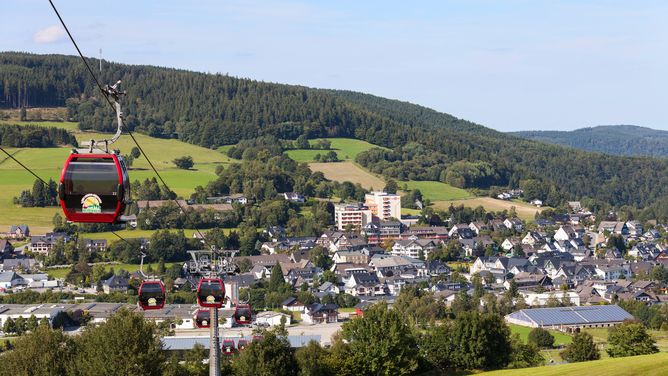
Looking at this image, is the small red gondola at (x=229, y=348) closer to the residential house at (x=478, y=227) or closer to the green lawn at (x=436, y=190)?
the residential house at (x=478, y=227)

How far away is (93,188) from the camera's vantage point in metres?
14.8

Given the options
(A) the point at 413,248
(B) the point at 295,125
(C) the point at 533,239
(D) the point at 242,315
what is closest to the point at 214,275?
(D) the point at 242,315

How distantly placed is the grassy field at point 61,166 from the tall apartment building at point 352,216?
1405 cm

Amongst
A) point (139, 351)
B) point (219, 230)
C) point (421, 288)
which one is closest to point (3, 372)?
point (139, 351)

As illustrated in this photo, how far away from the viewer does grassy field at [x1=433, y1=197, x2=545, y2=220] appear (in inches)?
4724

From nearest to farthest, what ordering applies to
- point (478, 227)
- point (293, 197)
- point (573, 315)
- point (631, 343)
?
point (631, 343), point (573, 315), point (478, 227), point (293, 197)

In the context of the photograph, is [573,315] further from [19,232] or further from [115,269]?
[19,232]

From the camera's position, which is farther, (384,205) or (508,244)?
(384,205)

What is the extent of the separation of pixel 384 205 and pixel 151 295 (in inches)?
3359

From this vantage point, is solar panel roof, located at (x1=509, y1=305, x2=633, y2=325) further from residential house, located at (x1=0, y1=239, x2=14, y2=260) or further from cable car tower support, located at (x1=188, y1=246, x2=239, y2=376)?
residential house, located at (x1=0, y1=239, x2=14, y2=260)

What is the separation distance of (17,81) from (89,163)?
437 feet

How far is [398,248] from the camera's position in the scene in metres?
99.9

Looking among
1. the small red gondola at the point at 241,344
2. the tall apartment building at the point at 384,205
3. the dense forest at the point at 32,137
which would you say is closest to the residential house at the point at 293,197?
the tall apartment building at the point at 384,205

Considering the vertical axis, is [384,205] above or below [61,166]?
below
